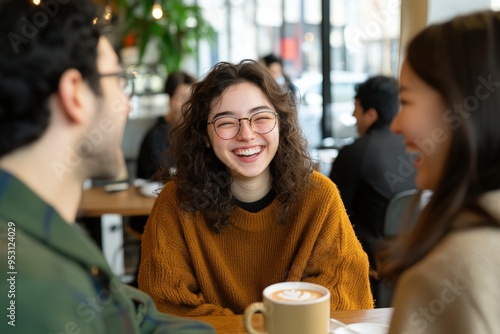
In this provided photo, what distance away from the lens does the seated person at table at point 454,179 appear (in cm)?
78

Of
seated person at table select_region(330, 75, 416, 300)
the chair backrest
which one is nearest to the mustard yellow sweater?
the chair backrest

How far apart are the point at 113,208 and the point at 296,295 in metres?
2.04

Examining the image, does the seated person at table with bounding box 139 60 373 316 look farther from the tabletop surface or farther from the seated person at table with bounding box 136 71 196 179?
the seated person at table with bounding box 136 71 196 179

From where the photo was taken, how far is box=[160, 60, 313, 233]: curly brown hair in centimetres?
165

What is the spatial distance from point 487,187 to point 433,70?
182 millimetres

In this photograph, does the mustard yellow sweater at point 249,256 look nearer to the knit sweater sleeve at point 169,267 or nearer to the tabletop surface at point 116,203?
the knit sweater sleeve at point 169,267

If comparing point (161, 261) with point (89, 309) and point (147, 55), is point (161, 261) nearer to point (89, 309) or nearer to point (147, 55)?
point (89, 309)

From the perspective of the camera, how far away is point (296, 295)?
1.17 metres

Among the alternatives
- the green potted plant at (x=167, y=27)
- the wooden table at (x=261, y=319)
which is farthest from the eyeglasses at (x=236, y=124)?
the green potted plant at (x=167, y=27)

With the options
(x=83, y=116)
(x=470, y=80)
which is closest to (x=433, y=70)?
(x=470, y=80)

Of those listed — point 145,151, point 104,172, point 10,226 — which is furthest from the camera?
point 145,151

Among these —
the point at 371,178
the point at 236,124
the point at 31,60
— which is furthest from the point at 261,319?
the point at 371,178

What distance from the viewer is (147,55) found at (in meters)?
6.29

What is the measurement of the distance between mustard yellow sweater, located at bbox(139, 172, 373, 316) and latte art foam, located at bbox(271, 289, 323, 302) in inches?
14.4
